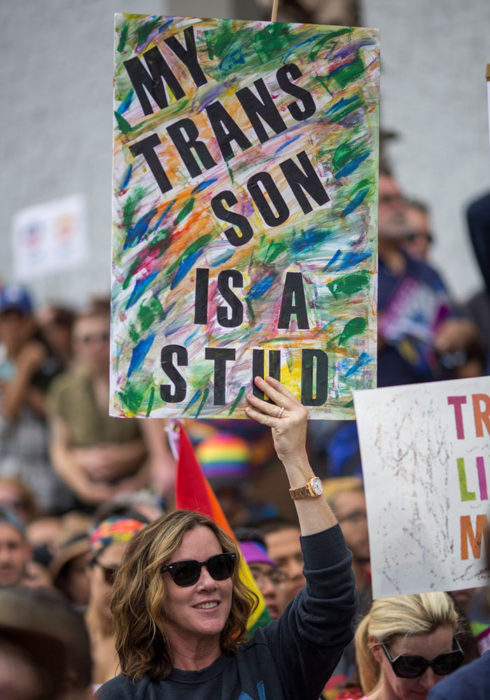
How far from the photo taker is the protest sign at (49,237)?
7.55 metres

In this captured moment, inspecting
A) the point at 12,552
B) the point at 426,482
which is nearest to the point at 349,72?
the point at 426,482

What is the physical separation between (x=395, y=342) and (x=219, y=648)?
2.74 metres

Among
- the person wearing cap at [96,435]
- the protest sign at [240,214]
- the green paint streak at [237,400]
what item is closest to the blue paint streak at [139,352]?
the protest sign at [240,214]

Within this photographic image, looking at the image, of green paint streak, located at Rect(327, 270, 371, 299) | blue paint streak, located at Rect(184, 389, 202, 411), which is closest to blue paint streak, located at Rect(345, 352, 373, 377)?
green paint streak, located at Rect(327, 270, 371, 299)

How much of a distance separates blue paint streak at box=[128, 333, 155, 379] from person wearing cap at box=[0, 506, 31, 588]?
1872 millimetres

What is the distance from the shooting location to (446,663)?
259 centimetres

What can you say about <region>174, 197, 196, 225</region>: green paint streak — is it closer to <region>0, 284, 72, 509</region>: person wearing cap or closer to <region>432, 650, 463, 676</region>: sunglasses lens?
<region>432, 650, 463, 676</region>: sunglasses lens

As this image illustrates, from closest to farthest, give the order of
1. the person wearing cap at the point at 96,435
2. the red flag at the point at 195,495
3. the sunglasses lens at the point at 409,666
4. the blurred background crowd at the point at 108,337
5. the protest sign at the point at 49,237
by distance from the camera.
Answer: the sunglasses lens at the point at 409,666 → the red flag at the point at 195,495 → the blurred background crowd at the point at 108,337 → the person wearing cap at the point at 96,435 → the protest sign at the point at 49,237

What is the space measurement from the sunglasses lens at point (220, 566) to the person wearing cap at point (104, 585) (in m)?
1.05

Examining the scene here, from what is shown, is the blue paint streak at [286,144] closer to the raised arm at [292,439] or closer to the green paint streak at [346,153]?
the green paint streak at [346,153]

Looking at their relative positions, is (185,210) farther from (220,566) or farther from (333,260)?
(220,566)

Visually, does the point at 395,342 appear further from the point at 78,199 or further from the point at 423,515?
the point at 78,199

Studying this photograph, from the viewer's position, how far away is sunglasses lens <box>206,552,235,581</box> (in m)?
2.34

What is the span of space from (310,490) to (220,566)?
0.25 m
